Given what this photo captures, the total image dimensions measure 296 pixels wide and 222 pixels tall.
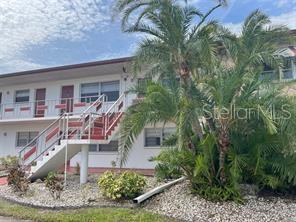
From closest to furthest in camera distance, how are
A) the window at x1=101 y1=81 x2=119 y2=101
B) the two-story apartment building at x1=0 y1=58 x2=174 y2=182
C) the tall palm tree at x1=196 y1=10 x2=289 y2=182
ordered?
1. the tall palm tree at x1=196 y1=10 x2=289 y2=182
2. the two-story apartment building at x1=0 y1=58 x2=174 y2=182
3. the window at x1=101 y1=81 x2=119 y2=101

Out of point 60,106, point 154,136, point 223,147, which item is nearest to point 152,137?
point 154,136

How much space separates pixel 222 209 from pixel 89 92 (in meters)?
13.3

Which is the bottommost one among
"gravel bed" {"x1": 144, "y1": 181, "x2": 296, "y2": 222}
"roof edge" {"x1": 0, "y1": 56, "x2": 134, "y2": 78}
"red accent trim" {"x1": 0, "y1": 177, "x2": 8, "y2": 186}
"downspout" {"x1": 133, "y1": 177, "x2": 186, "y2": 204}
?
"red accent trim" {"x1": 0, "y1": 177, "x2": 8, "y2": 186}

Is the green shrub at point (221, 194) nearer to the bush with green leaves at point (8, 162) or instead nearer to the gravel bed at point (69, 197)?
the gravel bed at point (69, 197)

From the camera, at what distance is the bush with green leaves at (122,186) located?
34.2 feet

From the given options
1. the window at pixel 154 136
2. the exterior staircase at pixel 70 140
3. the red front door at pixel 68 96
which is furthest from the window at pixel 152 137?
the red front door at pixel 68 96

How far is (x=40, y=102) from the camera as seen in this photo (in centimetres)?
2191

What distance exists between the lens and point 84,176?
1357 cm

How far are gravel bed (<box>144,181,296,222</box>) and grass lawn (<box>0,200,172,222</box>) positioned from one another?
66 centimetres

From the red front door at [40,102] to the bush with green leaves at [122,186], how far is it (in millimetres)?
11367

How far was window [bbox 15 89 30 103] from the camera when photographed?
22953mm

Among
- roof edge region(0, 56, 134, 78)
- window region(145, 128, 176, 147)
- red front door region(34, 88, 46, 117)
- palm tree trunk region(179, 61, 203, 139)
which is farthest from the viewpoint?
red front door region(34, 88, 46, 117)

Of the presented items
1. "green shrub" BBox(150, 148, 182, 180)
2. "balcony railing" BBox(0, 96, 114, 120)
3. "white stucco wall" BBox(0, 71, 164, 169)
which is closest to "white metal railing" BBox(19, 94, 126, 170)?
"white stucco wall" BBox(0, 71, 164, 169)

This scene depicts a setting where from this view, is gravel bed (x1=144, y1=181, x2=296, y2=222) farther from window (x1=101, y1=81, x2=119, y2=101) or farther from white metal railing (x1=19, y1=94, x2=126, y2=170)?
window (x1=101, y1=81, x2=119, y2=101)
